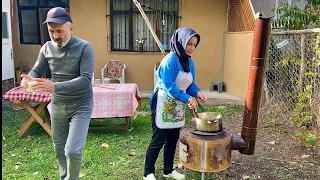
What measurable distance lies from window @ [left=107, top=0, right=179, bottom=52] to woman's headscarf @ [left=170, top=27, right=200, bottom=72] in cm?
616

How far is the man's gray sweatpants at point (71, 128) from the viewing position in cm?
285

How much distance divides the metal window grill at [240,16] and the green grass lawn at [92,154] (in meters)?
3.67

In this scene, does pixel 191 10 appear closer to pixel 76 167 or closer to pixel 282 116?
pixel 282 116

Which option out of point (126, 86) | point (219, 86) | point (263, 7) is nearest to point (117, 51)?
point (219, 86)

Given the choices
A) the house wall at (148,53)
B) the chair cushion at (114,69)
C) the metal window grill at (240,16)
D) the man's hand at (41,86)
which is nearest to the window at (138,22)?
the house wall at (148,53)

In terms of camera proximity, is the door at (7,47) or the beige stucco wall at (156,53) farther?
the beige stucco wall at (156,53)

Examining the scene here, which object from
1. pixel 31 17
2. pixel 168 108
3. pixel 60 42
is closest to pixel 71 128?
pixel 60 42

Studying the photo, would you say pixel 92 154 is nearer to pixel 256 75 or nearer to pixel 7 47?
pixel 256 75

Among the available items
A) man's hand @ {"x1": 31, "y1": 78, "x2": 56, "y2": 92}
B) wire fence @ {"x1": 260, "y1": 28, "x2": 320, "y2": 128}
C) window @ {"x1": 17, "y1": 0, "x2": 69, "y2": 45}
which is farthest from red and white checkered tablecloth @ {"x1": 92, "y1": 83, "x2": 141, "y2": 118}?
window @ {"x1": 17, "y1": 0, "x2": 69, "y2": 45}

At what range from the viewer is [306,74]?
4.70 m

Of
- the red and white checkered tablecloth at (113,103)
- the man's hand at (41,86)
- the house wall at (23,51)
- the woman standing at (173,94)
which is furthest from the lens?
the house wall at (23,51)

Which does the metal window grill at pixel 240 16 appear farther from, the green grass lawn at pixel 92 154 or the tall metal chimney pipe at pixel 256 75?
the tall metal chimney pipe at pixel 256 75

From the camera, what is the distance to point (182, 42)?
3.05m

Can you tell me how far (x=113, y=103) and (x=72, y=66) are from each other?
90.5 inches
